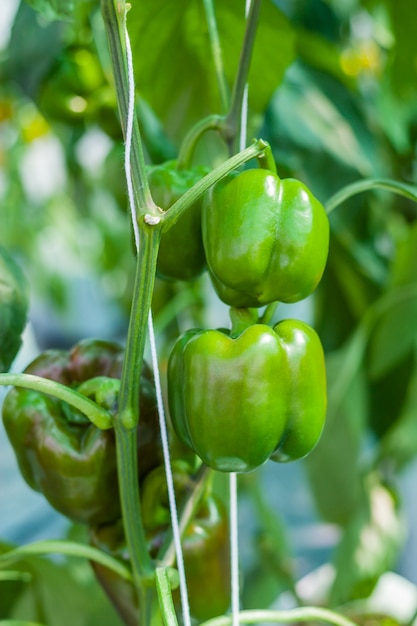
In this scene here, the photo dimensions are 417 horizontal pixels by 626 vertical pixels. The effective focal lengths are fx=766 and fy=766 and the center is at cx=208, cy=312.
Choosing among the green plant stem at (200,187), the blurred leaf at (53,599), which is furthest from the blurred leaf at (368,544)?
the green plant stem at (200,187)

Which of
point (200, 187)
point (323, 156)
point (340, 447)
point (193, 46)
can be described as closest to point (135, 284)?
point (200, 187)

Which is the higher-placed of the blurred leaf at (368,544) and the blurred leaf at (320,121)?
the blurred leaf at (320,121)

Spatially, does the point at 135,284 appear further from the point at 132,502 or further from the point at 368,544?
the point at 368,544

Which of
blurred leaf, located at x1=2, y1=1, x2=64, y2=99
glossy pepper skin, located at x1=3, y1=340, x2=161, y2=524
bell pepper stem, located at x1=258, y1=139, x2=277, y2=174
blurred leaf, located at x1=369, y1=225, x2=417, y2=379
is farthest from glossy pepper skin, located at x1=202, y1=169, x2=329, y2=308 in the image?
blurred leaf, located at x1=2, y1=1, x2=64, y2=99

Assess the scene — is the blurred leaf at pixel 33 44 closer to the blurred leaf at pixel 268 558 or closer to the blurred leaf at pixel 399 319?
the blurred leaf at pixel 399 319

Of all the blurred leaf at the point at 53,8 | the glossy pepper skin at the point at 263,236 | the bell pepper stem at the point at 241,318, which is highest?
the blurred leaf at the point at 53,8

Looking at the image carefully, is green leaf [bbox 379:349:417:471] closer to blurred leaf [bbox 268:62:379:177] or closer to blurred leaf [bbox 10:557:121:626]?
blurred leaf [bbox 268:62:379:177]
